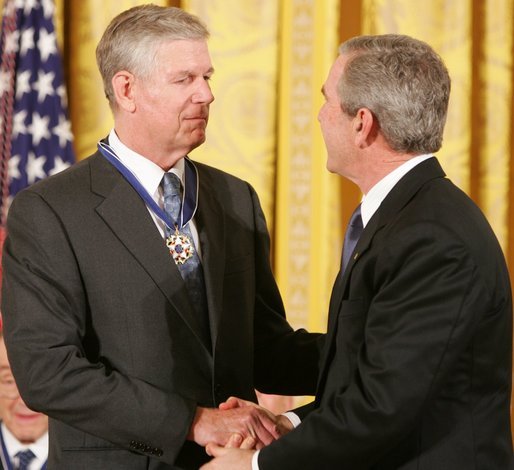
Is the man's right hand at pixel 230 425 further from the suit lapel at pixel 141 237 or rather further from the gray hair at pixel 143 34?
the gray hair at pixel 143 34

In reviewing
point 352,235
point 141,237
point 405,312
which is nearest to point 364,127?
point 352,235

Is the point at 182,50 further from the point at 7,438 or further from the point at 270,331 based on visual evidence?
the point at 7,438

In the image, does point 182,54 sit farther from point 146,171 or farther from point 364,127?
point 364,127

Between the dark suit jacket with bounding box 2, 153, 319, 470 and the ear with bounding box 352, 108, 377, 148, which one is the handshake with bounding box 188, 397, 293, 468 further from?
the ear with bounding box 352, 108, 377, 148

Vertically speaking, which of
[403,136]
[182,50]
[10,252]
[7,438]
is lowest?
[7,438]

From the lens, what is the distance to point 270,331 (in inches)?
111

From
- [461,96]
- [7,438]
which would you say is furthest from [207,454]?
[461,96]

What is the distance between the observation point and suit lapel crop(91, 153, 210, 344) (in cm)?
237

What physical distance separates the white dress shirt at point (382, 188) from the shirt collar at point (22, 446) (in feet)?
6.09

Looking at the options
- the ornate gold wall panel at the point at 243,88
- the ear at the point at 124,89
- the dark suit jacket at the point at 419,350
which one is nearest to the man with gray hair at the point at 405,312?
the dark suit jacket at the point at 419,350

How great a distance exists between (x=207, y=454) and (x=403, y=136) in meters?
0.90

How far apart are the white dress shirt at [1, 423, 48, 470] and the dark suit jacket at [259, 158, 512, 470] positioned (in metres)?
1.91

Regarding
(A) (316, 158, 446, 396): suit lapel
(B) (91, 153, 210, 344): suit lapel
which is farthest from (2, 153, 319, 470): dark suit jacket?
(A) (316, 158, 446, 396): suit lapel

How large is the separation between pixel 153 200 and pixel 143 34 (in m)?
0.43
